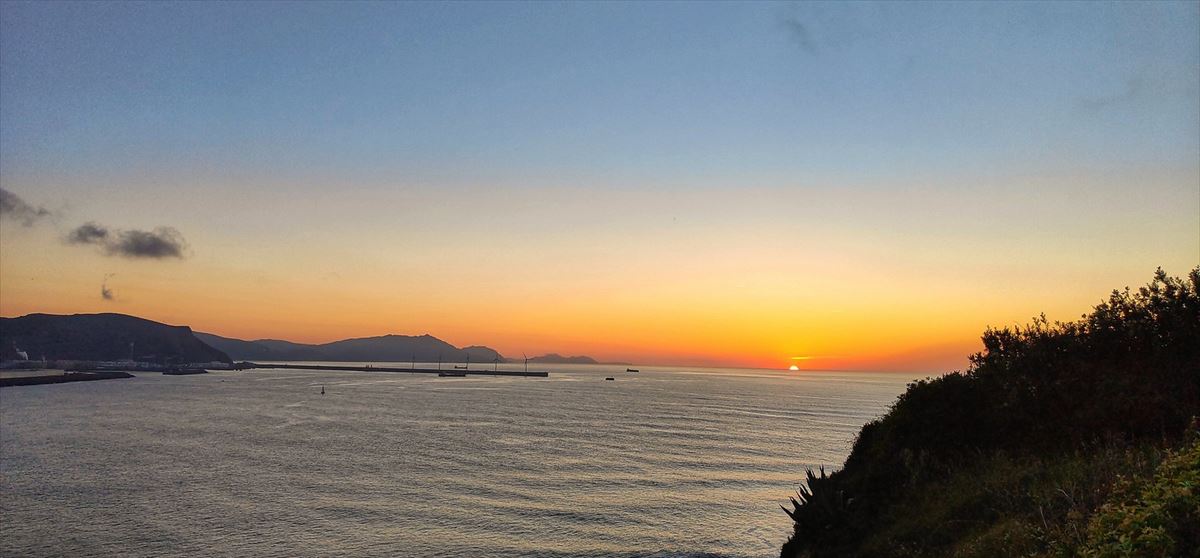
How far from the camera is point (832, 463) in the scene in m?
59.2

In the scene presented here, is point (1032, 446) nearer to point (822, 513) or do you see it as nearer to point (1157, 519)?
point (822, 513)

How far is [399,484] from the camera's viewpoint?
48844 millimetres

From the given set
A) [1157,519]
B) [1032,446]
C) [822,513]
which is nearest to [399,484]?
[822,513]

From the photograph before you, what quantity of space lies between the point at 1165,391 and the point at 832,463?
141ft

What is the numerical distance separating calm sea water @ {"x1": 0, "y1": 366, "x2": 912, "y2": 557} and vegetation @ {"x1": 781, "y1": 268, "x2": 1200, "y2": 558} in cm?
1166

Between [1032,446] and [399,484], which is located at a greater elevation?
[1032,446]

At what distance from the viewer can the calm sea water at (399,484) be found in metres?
33.9

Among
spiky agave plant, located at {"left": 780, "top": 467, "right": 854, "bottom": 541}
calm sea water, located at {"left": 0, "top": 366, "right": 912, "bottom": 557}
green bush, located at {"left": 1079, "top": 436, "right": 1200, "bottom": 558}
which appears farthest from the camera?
calm sea water, located at {"left": 0, "top": 366, "right": 912, "bottom": 557}

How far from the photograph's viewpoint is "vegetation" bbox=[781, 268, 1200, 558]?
14.1 m

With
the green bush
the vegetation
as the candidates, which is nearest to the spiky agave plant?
the vegetation

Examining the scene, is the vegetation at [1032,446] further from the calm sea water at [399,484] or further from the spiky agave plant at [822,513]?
the calm sea water at [399,484]

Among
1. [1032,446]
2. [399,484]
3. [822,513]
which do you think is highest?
[1032,446]

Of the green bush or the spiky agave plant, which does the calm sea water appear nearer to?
the spiky agave plant

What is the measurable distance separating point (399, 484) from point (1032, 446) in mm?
42076
